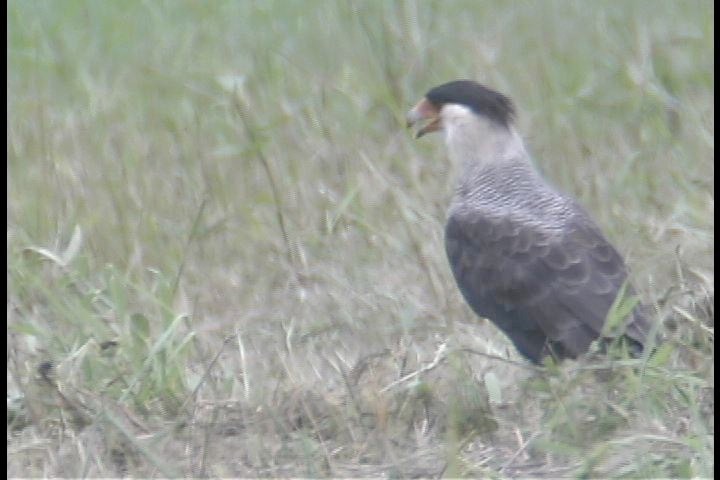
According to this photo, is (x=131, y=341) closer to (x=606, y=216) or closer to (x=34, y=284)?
(x=34, y=284)

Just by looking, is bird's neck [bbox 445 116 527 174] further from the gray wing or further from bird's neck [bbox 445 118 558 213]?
the gray wing

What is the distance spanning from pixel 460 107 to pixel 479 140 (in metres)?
0.14

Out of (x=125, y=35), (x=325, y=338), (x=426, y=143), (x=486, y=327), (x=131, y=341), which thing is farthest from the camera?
(x=125, y=35)

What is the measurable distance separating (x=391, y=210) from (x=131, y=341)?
1.55m

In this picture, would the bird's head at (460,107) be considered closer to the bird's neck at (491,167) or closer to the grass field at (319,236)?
the bird's neck at (491,167)

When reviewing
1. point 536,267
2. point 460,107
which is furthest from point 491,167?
point 536,267

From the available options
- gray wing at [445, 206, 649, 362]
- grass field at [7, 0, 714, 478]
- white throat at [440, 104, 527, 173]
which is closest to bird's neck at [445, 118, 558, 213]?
white throat at [440, 104, 527, 173]

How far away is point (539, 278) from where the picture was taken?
4.77 meters

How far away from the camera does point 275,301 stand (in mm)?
5383

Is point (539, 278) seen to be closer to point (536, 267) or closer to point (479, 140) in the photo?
point (536, 267)

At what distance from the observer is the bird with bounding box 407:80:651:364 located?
15.2 ft

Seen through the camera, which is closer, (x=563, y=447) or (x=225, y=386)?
(x=563, y=447)

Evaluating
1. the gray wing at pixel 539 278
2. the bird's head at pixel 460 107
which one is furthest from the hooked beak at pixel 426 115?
the gray wing at pixel 539 278

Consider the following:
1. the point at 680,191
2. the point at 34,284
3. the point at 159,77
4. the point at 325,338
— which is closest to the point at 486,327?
the point at 325,338
